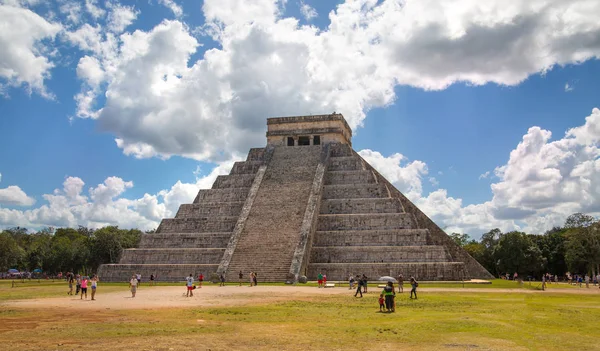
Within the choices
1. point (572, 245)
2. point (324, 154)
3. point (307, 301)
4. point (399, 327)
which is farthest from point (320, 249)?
point (572, 245)

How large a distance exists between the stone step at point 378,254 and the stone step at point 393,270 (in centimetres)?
78

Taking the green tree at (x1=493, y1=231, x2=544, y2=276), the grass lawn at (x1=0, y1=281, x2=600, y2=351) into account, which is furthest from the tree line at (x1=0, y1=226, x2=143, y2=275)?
the grass lawn at (x1=0, y1=281, x2=600, y2=351)

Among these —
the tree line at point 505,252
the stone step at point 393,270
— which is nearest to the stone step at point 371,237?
the stone step at point 393,270

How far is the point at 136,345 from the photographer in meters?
8.99

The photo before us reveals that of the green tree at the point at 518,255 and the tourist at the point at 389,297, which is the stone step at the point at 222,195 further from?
the green tree at the point at 518,255

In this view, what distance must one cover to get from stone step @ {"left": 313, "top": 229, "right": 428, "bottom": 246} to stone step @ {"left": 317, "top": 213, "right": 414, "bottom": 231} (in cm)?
80

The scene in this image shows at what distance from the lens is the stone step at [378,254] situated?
29.2 m

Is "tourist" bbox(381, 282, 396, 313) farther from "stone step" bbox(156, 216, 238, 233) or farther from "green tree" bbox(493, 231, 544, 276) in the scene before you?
"green tree" bbox(493, 231, 544, 276)

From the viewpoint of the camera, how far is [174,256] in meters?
32.3

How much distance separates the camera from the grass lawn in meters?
9.16

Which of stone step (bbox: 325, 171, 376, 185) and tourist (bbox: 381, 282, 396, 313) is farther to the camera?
stone step (bbox: 325, 171, 376, 185)

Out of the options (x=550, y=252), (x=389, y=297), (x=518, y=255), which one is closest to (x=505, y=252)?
(x=518, y=255)

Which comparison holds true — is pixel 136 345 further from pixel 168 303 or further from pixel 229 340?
pixel 168 303

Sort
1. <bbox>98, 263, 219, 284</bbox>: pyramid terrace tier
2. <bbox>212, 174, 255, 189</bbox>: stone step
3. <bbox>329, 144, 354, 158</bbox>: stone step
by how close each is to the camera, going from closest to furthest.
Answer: <bbox>98, 263, 219, 284</bbox>: pyramid terrace tier → <bbox>212, 174, 255, 189</bbox>: stone step → <bbox>329, 144, 354, 158</bbox>: stone step
